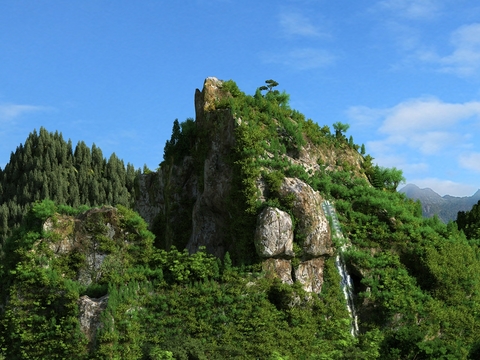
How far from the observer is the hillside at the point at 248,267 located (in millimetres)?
20094

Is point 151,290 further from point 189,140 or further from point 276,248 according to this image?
point 189,140

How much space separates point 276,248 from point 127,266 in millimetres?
5226

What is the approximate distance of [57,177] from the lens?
62.5 m

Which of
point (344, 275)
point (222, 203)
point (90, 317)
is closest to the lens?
point (90, 317)

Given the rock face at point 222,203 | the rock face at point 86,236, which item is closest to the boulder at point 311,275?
the rock face at point 222,203

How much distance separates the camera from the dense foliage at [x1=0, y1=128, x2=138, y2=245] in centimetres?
6116

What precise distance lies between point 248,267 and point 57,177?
43947 mm

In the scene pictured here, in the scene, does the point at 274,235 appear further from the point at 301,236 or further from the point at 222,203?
the point at 222,203

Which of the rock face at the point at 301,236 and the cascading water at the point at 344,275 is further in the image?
the cascading water at the point at 344,275

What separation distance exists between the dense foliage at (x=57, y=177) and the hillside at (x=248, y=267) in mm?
34227

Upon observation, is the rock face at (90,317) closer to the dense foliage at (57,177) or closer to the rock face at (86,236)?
the rock face at (86,236)

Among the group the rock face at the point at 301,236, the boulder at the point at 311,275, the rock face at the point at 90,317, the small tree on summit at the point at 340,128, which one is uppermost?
the small tree on summit at the point at 340,128

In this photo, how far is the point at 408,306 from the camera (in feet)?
78.4

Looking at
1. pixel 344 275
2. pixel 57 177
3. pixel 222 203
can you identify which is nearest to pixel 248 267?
pixel 222 203
